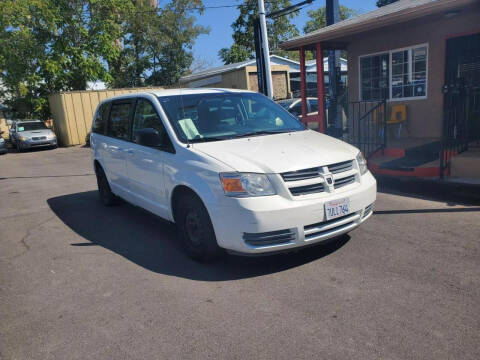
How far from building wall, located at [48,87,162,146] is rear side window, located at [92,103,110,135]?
15.8 m

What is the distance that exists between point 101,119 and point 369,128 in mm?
6804

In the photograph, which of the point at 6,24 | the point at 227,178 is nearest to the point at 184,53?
the point at 6,24

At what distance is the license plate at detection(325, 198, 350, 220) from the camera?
3.78 metres

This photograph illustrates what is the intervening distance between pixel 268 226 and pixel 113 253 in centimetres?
213

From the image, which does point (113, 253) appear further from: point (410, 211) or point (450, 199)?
point (450, 199)

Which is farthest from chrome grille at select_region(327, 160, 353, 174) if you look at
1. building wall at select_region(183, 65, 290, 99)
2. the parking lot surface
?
building wall at select_region(183, 65, 290, 99)

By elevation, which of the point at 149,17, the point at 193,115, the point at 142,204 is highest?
the point at 149,17

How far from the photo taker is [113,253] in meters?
4.77

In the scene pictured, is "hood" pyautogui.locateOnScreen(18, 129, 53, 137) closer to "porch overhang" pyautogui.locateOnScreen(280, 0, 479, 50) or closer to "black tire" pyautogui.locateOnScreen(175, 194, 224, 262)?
"porch overhang" pyautogui.locateOnScreen(280, 0, 479, 50)

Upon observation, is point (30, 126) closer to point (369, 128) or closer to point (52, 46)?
point (52, 46)

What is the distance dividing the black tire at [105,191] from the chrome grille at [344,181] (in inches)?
162

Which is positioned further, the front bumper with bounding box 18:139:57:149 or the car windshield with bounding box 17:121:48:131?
the car windshield with bounding box 17:121:48:131

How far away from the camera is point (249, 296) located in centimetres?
352

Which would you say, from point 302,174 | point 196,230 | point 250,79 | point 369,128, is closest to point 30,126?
point 250,79
